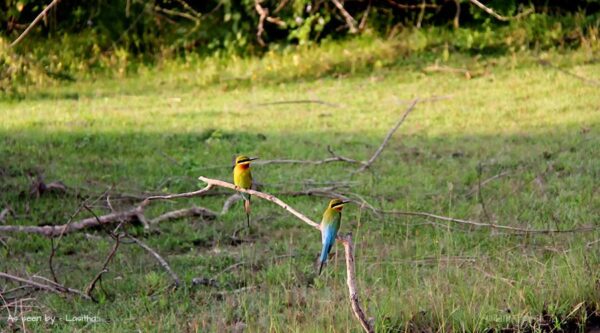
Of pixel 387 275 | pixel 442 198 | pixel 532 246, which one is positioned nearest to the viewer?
pixel 387 275

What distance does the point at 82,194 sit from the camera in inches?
293

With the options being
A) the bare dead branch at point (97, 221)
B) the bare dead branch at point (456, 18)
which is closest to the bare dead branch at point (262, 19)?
the bare dead branch at point (456, 18)

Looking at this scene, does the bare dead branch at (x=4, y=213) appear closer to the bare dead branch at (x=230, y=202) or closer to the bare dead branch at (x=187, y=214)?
the bare dead branch at (x=187, y=214)

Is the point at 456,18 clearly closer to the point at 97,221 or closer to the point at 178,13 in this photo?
the point at 178,13

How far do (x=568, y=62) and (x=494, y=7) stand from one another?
4.21 feet

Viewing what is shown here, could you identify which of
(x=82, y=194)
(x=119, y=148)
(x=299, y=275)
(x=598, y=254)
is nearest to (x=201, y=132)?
(x=119, y=148)

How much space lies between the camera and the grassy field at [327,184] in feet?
16.1

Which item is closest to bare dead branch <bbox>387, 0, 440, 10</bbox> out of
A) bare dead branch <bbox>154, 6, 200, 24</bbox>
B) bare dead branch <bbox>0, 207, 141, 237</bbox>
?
bare dead branch <bbox>154, 6, 200, 24</bbox>

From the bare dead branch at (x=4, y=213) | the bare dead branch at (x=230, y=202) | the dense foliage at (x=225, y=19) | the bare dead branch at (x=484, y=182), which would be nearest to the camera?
the bare dead branch at (x=4, y=213)

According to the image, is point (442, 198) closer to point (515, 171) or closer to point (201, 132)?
point (515, 171)

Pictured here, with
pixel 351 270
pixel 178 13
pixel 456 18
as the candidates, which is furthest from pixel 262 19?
pixel 351 270

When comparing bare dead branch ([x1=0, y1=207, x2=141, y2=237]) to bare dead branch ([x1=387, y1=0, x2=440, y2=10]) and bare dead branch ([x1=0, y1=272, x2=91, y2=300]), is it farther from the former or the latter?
bare dead branch ([x1=387, y1=0, x2=440, y2=10])

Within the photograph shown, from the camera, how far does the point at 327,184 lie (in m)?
7.73

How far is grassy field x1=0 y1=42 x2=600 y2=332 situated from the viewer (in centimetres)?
490
